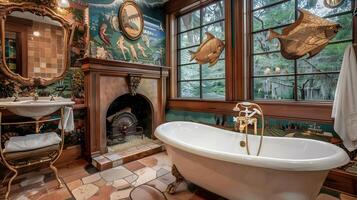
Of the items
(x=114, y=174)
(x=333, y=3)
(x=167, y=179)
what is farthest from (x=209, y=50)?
(x=114, y=174)

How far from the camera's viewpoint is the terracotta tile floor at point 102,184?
1.75 meters

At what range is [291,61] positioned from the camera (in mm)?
2227

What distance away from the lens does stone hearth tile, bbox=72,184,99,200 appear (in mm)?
1746

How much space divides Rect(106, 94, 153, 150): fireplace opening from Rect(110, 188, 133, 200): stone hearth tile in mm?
1120

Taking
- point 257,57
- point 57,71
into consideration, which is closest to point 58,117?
point 57,71

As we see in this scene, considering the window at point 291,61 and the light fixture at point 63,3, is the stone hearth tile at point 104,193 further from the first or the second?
the light fixture at point 63,3

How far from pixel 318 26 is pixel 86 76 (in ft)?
9.38

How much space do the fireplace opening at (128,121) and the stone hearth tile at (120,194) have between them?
1120 millimetres

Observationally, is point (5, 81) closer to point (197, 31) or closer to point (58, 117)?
point (58, 117)

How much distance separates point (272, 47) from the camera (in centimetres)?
237

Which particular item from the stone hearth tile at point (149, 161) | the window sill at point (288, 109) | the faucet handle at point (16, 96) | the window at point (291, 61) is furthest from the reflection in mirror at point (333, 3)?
the faucet handle at point (16, 96)

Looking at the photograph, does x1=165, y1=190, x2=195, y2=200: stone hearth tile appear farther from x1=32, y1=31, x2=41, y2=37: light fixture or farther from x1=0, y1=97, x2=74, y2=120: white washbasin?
x1=32, y1=31, x2=41, y2=37: light fixture

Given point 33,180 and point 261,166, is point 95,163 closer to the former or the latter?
point 33,180

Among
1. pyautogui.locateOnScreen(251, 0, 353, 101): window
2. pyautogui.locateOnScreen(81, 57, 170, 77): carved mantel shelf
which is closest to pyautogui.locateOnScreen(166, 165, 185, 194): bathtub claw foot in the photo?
pyautogui.locateOnScreen(251, 0, 353, 101): window
